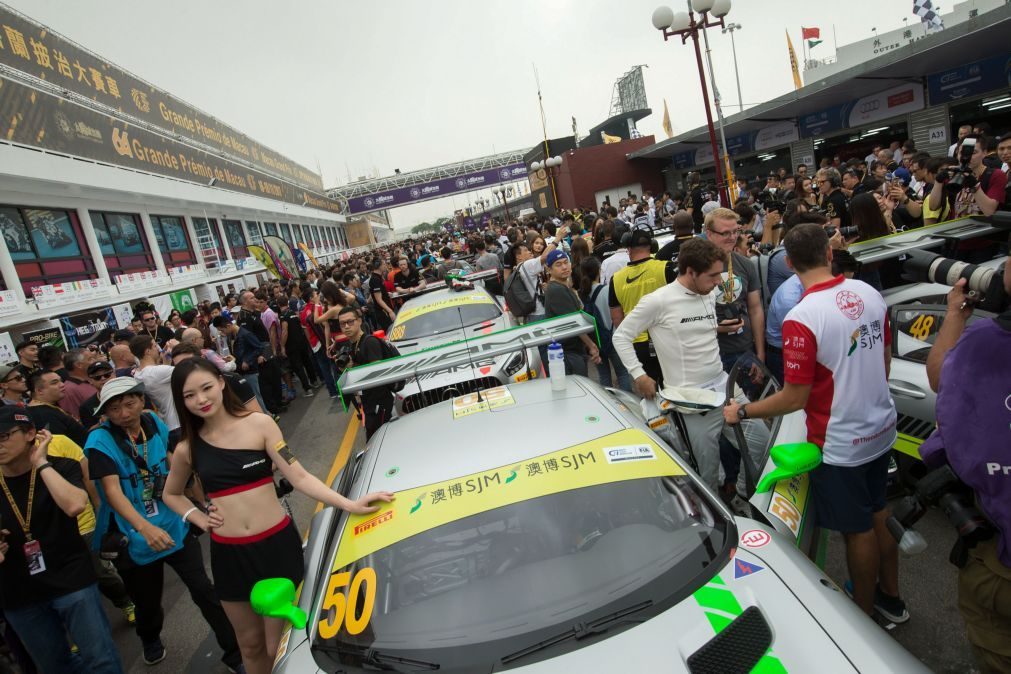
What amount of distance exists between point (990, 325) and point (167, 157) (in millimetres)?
24645

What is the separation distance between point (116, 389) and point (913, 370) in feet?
15.9

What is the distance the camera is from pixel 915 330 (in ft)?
12.4

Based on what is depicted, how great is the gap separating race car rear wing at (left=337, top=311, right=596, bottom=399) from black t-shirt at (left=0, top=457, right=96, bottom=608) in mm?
1549

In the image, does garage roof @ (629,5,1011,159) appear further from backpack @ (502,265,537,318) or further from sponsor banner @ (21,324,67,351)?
sponsor banner @ (21,324,67,351)

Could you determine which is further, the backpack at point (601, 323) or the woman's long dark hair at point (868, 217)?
the backpack at point (601, 323)

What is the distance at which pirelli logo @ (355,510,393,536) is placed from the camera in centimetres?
217

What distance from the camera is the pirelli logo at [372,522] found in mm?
2168

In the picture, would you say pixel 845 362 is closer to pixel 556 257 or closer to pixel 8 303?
pixel 556 257

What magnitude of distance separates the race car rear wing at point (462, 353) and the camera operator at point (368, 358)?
100 cm

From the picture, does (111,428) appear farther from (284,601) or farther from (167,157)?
(167,157)

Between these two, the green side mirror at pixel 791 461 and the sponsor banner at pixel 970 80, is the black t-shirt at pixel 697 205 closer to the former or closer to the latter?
the sponsor banner at pixel 970 80

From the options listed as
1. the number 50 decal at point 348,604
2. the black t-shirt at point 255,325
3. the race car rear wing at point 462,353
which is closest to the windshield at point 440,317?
the black t-shirt at point 255,325

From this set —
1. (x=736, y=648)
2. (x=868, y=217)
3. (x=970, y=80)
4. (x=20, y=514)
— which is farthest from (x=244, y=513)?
(x=970, y=80)

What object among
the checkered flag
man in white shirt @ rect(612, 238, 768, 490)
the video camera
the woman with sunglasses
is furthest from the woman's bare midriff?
the checkered flag
